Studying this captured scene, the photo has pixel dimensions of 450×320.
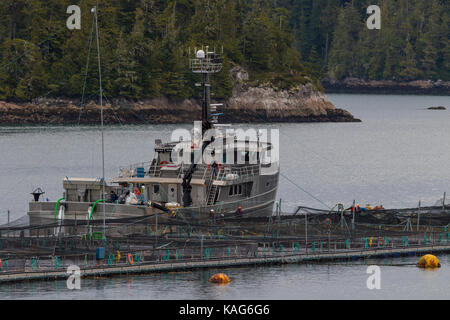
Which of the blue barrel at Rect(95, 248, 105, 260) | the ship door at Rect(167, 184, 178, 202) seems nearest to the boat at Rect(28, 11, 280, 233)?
the ship door at Rect(167, 184, 178, 202)

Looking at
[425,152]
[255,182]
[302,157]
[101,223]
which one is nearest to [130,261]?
[101,223]

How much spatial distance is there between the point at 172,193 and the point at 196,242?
8.70 m

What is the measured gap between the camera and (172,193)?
5600 centimetres

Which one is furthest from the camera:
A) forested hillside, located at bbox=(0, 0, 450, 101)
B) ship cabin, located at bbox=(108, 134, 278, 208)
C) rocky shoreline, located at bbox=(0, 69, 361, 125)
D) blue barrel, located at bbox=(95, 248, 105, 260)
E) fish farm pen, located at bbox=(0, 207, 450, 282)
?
forested hillside, located at bbox=(0, 0, 450, 101)

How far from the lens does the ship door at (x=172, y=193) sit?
2200 inches

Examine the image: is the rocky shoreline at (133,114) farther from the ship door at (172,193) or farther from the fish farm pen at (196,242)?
the fish farm pen at (196,242)

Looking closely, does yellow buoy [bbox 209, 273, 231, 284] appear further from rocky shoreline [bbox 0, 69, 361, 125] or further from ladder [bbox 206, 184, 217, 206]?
rocky shoreline [bbox 0, 69, 361, 125]

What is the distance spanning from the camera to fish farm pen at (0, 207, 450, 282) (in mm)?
45344

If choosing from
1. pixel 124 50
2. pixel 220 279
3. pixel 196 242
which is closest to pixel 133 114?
pixel 124 50

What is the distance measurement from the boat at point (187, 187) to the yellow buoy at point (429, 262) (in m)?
10.8

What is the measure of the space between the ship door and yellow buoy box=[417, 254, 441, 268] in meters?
14.5

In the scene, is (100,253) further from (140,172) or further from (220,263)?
(140,172)

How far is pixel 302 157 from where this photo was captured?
12450 centimetres
